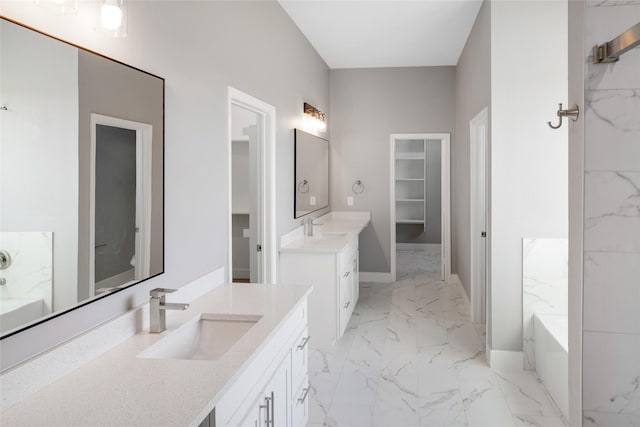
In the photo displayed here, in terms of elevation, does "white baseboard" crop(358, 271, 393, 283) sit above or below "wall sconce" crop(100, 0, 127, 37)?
below

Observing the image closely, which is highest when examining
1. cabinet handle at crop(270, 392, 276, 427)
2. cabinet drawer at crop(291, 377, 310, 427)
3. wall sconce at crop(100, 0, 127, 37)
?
wall sconce at crop(100, 0, 127, 37)

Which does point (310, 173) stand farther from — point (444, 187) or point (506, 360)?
point (506, 360)

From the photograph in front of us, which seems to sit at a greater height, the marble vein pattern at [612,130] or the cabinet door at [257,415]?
the marble vein pattern at [612,130]

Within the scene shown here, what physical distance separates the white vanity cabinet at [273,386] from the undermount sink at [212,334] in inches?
6.5

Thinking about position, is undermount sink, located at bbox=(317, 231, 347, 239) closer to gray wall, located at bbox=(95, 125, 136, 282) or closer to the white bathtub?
the white bathtub

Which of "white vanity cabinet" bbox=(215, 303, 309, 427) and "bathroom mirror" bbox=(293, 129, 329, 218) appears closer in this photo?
"white vanity cabinet" bbox=(215, 303, 309, 427)

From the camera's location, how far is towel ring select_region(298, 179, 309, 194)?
4668mm

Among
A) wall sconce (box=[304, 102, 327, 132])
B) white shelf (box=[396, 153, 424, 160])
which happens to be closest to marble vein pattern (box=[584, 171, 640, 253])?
wall sconce (box=[304, 102, 327, 132])

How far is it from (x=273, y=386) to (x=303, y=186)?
302cm

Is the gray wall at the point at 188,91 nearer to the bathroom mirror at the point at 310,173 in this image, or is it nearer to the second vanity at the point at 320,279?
the bathroom mirror at the point at 310,173

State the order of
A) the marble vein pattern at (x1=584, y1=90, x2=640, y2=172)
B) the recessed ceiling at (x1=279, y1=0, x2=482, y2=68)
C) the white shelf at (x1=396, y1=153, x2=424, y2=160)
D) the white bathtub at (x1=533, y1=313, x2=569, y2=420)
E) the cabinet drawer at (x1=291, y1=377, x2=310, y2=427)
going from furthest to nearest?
the white shelf at (x1=396, y1=153, x2=424, y2=160), the recessed ceiling at (x1=279, y1=0, x2=482, y2=68), the white bathtub at (x1=533, y1=313, x2=569, y2=420), the cabinet drawer at (x1=291, y1=377, x2=310, y2=427), the marble vein pattern at (x1=584, y1=90, x2=640, y2=172)

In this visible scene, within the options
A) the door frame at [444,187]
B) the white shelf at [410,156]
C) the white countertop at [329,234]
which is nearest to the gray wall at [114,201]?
the white countertop at [329,234]

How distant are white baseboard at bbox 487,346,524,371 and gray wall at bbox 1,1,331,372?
2.11 meters

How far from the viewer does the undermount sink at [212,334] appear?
1944mm
